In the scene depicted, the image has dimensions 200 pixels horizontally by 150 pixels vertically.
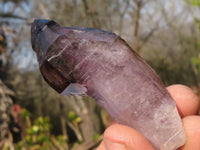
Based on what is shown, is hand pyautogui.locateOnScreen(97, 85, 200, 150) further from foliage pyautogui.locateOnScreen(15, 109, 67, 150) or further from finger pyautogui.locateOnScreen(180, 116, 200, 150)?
foliage pyautogui.locateOnScreen(15, 109, 67, 150)

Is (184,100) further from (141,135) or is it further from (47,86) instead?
(47,86)

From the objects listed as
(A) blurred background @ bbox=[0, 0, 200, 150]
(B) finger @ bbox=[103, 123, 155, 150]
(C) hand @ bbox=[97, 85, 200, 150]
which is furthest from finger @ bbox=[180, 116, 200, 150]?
(A) blurred background @ bbox=[0, 0, 200, 150]

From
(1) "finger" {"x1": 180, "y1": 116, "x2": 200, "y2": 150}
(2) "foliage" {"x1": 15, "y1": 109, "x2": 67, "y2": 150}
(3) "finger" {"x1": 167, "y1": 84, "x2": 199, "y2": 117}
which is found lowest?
(2) "foliage" {"x1": 15, "y1": 109, "x2": 67, "y2": 150}

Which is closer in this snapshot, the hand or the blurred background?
the hand

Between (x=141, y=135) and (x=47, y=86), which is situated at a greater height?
(x=141, y=135)

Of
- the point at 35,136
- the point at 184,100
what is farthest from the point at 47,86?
the point at 184,100

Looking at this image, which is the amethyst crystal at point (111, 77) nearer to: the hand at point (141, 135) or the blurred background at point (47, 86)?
the hand at point (141, 135)
